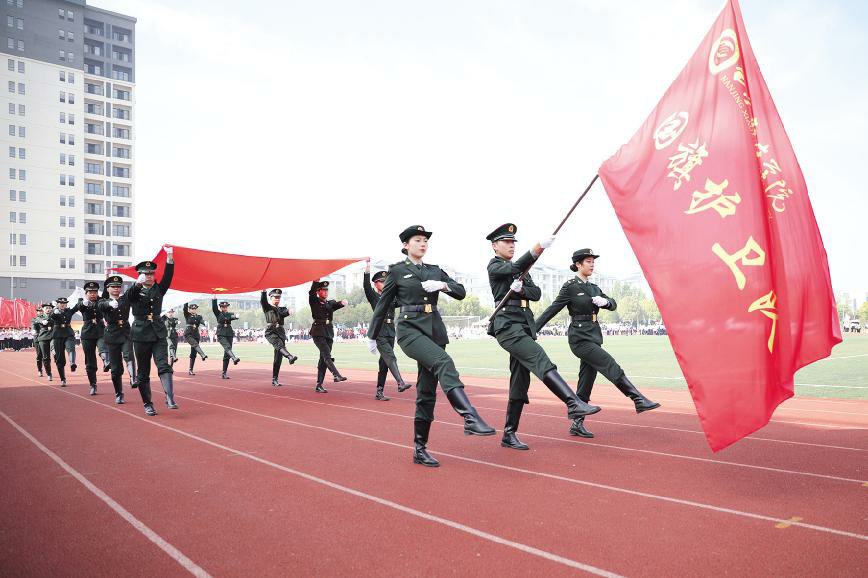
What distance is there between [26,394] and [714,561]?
13.8 m

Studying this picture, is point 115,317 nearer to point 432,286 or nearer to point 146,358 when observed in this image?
point 146,358

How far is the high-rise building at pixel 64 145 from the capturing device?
70.4 m

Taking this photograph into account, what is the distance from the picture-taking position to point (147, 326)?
9555 millimetres

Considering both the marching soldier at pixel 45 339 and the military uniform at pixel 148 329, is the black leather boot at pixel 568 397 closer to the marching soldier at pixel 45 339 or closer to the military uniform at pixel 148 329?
the military uniform at pixel 148 329

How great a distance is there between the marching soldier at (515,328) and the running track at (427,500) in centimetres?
54

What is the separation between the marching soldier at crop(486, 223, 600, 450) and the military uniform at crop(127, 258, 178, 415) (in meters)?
5.47

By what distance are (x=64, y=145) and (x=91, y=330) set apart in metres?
73.8

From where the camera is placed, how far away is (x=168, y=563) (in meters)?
3.49

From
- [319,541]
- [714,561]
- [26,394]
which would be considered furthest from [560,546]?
[26,394]

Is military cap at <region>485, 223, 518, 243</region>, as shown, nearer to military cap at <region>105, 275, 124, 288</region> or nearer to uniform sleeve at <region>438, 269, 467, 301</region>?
uniform sleeve at <region>438, 269, 467, 301</region>

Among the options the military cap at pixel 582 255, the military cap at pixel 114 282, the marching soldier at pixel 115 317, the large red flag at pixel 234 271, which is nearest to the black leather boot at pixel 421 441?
the military cap at pixel 582 255

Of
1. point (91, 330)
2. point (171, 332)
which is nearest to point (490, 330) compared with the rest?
point (91, 330)

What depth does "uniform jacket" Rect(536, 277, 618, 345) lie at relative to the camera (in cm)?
734

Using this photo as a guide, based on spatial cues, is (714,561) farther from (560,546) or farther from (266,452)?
(266,452)
